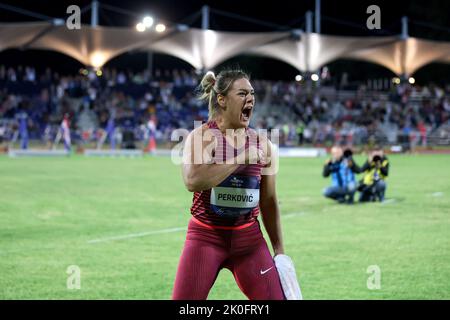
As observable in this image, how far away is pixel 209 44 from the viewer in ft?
144

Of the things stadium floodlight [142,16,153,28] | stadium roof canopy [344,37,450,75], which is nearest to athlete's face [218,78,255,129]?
stadium floodlight [142,16,153,28]

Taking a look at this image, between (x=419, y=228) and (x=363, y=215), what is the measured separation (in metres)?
1.88

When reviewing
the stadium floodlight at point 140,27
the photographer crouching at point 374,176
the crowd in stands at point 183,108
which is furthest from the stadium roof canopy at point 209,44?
the photographer crouching at point 374,176

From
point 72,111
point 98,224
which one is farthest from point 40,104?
point 98,224

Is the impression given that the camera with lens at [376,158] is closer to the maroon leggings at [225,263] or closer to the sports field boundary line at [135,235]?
the sports field boundary line at [135,235]

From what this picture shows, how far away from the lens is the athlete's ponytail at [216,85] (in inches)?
212

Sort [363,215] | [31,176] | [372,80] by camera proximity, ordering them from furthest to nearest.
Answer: [372,80] < [31,176] < [363,215]

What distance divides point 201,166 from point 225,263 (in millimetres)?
775

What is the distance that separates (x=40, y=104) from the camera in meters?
47.0

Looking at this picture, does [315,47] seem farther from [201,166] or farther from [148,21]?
[201,166]

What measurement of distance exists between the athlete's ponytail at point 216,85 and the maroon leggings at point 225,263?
0.84m

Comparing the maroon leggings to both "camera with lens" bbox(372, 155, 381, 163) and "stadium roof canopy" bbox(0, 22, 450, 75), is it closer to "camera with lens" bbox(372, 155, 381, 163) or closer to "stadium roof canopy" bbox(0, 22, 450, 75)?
"camera with lens" bbox(372, 155, 381, 163)

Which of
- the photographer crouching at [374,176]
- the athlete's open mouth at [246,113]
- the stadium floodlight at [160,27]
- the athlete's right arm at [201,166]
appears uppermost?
the stadium floodlight at [160,27]
